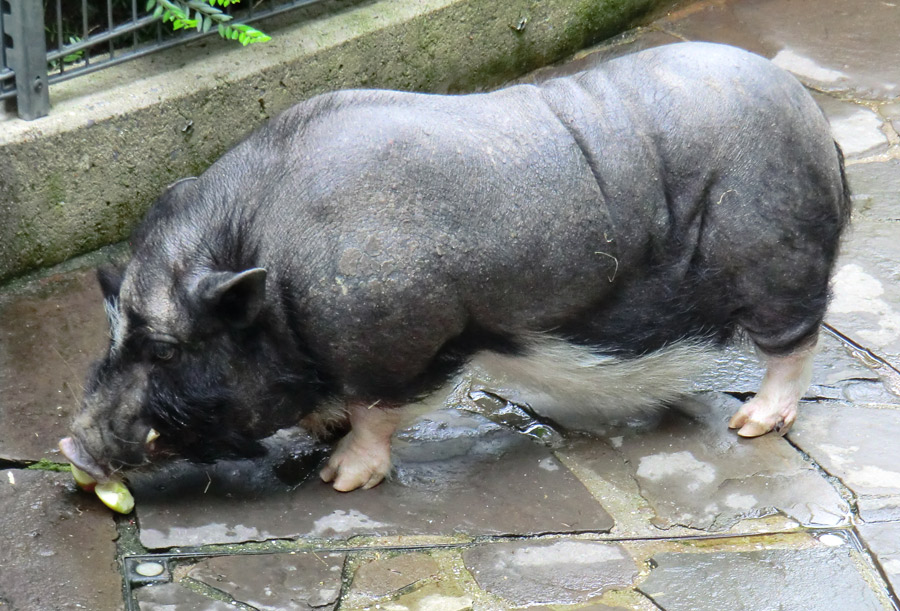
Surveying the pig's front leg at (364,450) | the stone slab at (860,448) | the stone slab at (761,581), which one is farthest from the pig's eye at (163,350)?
the stone slab at (860,448)

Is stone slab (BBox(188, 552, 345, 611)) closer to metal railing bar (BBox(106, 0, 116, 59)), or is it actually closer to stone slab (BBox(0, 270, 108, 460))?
stone slab (BBox(0, 270, 108, 460))

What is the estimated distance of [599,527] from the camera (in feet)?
12.9

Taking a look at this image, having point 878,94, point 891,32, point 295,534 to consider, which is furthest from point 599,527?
point 891,32

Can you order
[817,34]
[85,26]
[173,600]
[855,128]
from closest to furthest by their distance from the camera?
[173,600], [85,26], [855,128], [817,34]

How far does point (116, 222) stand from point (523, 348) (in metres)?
2.12

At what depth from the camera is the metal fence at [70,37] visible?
471 cm

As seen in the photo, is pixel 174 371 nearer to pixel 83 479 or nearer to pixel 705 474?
pixel 83 479

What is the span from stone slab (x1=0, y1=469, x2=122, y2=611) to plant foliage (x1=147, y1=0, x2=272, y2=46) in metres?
2.00

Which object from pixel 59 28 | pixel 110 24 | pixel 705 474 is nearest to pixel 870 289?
pixel 705 474

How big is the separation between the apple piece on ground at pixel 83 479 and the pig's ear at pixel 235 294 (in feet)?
2.36

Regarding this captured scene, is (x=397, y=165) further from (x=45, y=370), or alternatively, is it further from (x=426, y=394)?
(x=45, y=370)

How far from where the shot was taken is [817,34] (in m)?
7.16

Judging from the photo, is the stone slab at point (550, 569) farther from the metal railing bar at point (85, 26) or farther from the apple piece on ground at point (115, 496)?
the metal railing bar at point (85, 26)

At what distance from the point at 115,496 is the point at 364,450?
0.82m
